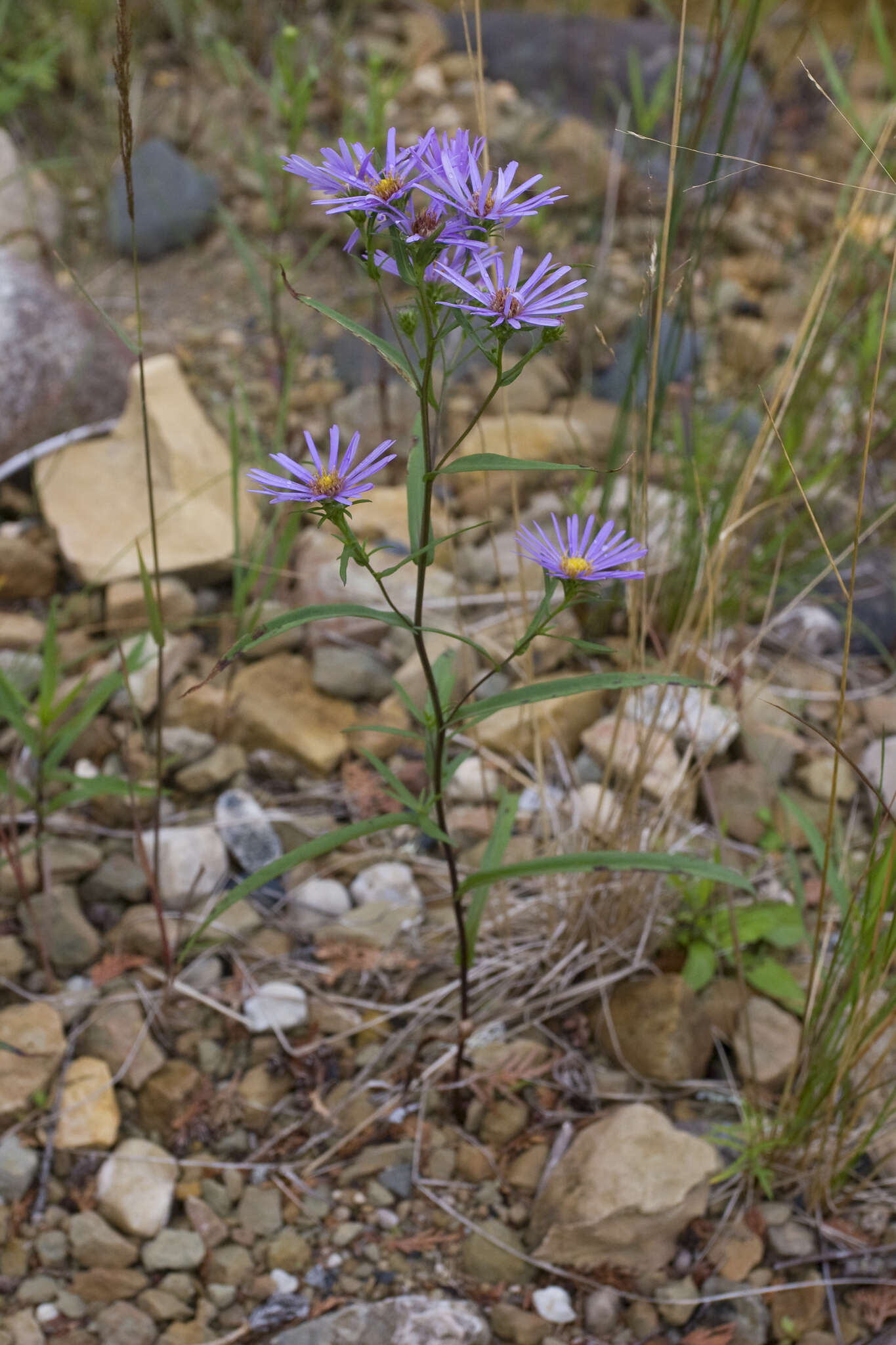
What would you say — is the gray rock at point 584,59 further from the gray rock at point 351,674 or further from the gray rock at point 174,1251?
the gray rock at point 174,1251

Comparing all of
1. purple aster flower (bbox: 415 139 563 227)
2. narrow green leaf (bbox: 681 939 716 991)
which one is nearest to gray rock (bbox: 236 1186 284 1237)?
narrow green leaf (bbox: 681 939 716 991)

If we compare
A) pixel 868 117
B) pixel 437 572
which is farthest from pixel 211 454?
pixel 868 117

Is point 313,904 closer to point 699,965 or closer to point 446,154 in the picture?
point 699,965

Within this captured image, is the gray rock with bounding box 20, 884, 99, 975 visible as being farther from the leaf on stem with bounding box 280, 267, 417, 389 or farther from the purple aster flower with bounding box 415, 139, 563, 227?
the purple aster flower with bounding box 415, 139, 563, 227

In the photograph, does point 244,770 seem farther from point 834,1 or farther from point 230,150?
point 834,1

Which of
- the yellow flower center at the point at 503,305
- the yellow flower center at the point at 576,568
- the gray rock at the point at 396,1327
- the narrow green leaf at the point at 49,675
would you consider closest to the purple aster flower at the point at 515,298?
the yellow flower center at the point at 503,305
